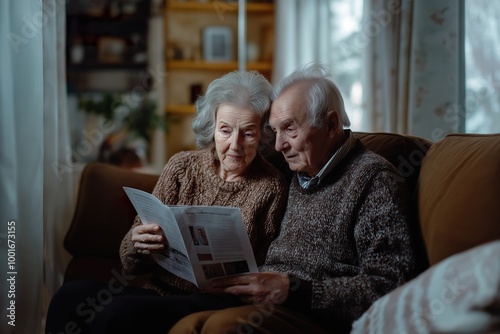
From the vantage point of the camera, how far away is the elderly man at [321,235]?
58.0 inches

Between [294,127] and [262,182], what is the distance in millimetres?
222

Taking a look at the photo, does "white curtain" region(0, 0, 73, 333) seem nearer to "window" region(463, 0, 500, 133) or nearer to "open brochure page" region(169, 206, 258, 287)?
"open brochure page" region(169, 206, 258, 287)

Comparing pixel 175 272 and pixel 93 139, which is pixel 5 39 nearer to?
pixel 175 272

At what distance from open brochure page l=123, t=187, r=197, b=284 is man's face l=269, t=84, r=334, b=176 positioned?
0.38 metres

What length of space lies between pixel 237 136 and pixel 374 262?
0.58m

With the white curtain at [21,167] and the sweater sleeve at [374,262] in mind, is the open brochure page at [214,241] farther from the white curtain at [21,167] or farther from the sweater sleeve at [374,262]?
the white curtain at [21,167]

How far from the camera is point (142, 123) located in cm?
461

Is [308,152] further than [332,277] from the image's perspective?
Yes

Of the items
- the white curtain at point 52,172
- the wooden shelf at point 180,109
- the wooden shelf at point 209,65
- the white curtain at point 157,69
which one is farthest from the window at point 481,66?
the white curtain at point 157,69

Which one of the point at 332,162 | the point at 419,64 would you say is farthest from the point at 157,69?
the point at 332,162

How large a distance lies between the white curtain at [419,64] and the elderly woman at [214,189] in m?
1.02

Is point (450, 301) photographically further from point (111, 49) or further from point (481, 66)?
point (111, 49)

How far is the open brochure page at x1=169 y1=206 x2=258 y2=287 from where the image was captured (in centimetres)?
155

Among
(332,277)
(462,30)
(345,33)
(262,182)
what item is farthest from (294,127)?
(345,33)
